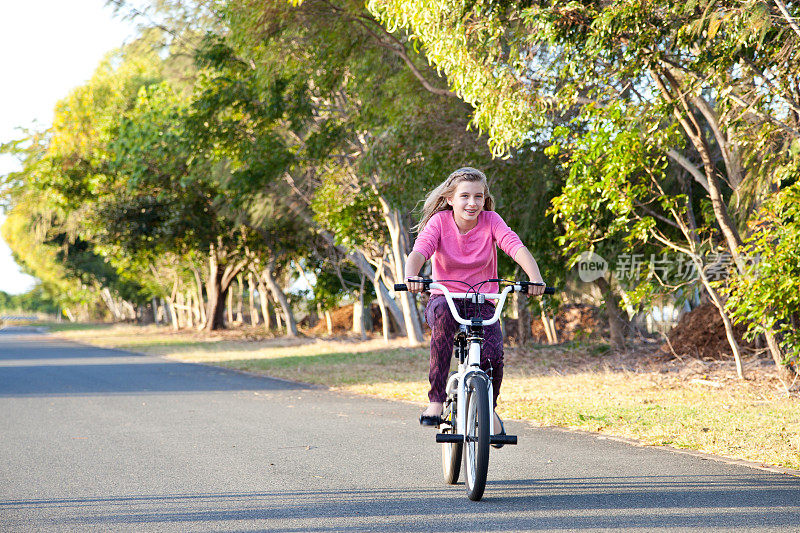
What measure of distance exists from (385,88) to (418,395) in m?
5.94

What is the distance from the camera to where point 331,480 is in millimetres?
5844

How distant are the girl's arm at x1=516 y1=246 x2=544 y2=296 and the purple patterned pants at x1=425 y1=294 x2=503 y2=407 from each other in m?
0.32

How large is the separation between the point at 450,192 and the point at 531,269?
2.46 feet

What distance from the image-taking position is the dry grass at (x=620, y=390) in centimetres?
734

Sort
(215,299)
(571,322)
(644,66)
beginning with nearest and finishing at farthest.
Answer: (644,66) < (571,322) < (215,299)

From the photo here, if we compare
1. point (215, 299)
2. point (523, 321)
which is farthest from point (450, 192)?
point (215, 299)

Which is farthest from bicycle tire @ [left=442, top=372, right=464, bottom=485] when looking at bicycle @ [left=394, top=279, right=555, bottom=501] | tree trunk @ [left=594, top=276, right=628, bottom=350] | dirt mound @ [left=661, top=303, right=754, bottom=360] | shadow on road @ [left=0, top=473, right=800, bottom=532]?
tree trunk @ [left=594, top=276, right=628, bottom=350]

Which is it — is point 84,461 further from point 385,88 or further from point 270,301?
point 270,301

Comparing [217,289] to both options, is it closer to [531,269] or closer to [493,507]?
[531,269]

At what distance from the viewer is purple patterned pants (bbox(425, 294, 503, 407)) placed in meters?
5.48

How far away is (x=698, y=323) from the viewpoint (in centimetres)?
1431

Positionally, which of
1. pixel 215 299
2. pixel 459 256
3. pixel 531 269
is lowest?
pixel 531 269

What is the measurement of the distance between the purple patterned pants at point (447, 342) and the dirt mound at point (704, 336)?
8.79m

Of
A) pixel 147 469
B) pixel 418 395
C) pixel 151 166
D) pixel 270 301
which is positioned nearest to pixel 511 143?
pixel 418 395
